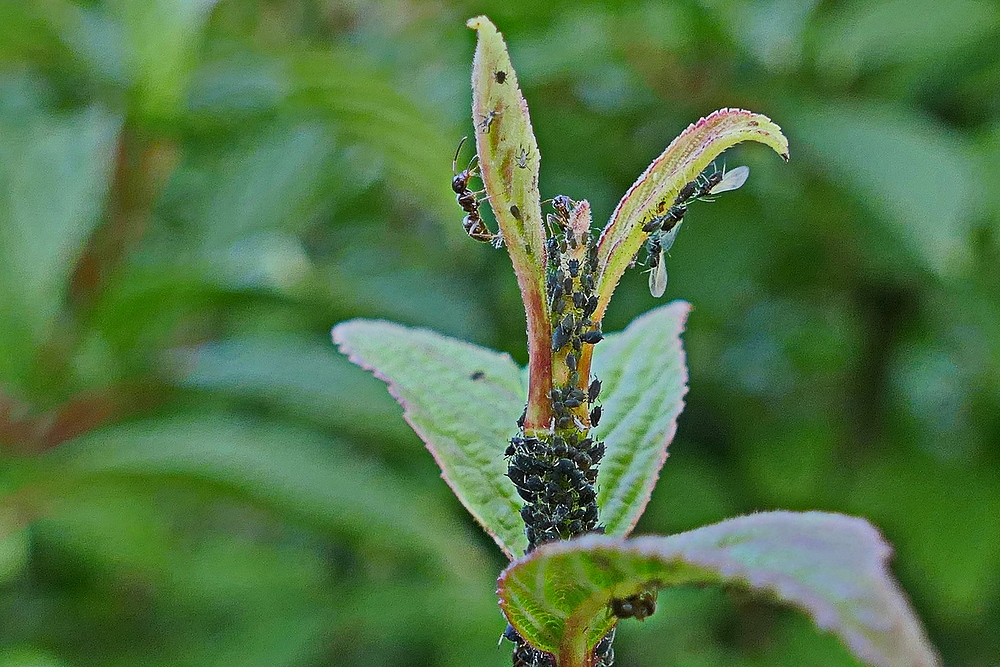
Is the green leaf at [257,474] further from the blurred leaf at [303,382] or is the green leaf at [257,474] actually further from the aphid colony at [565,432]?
the aphid colony at [565,432]

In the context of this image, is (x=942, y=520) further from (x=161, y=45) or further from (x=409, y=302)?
(x=161, y=45)

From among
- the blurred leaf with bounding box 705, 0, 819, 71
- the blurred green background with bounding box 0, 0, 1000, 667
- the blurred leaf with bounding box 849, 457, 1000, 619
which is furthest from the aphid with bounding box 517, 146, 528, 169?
the blurred leaf with bounding box 849, 457, 1000, 619

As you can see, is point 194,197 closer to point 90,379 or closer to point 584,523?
point 90,379

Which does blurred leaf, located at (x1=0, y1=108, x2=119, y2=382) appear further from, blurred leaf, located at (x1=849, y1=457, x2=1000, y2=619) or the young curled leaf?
blurred leaf, located at (x1=849, y1=457, x2=1000, y2=619)

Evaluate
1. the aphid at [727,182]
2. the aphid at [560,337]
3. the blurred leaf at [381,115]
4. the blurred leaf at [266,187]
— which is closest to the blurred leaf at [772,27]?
the blurred leaf at [381,115]

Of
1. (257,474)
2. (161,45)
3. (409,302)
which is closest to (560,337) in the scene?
(257,474)

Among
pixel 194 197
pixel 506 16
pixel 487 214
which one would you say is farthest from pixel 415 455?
pixel 506 16
